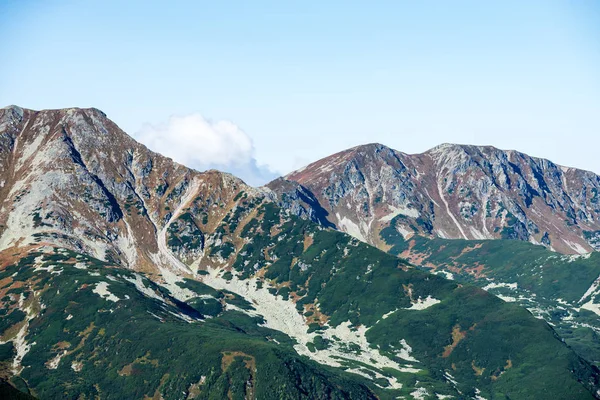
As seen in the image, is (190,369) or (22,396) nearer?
(22,396)

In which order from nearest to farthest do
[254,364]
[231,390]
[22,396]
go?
[22,396]
[231,390]
[254,364]

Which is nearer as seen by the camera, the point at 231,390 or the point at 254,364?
the point at 231,390

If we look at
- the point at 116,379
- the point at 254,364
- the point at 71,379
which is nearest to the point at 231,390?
the point at 254,364

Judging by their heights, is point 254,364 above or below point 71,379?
above

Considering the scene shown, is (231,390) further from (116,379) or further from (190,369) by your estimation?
(116,379)

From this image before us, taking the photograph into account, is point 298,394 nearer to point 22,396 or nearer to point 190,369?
point 190,369

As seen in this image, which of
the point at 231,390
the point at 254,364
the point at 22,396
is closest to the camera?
the point at 22,396

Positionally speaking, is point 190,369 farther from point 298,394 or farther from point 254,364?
point 298,394

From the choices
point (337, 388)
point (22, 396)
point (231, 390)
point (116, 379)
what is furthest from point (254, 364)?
point (22, 396)

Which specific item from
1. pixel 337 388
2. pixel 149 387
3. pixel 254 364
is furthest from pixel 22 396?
pixel 337 388
